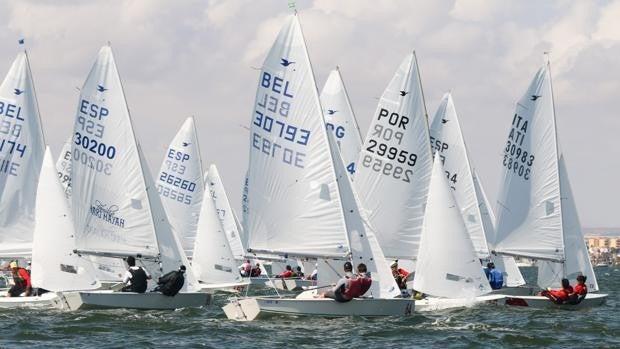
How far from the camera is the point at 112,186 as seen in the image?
32469 millimetres

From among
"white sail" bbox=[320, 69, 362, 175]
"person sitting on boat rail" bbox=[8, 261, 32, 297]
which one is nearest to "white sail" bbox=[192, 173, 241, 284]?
"white sail" bbox=[320, 69, 362, 175]

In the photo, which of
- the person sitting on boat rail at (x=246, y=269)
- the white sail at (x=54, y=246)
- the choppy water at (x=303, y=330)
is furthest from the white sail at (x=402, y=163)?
the person sitting on boat rail at (x=246, y=269)

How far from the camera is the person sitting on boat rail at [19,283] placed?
3152 cm

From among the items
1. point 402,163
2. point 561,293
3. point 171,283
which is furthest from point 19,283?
point 561,293

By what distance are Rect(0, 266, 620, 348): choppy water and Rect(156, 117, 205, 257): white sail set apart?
1638 cm

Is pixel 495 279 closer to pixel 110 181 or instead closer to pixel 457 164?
pixel 457 164

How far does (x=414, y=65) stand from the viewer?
113 ft

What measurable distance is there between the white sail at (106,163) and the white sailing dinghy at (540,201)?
9.95 metres

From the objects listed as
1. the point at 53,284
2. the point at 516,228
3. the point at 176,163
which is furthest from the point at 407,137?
the point at 176,163

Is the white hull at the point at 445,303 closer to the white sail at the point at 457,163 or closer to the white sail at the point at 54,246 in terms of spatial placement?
the white sail at the point at 54,246

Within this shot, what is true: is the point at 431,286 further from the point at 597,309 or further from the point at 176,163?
the point at 176,163

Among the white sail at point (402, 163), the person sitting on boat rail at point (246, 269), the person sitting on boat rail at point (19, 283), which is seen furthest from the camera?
the person sitting on boat rail at point (246, 269)

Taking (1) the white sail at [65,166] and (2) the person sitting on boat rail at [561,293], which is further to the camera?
(1) the white sail at [65,166]

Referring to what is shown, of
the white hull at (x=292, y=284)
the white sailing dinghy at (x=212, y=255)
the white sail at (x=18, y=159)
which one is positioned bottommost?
the white hull at (x=292, y=284)
